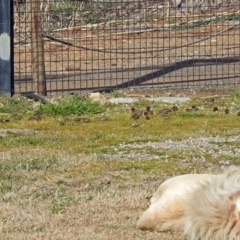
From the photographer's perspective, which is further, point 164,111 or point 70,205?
point 164,111

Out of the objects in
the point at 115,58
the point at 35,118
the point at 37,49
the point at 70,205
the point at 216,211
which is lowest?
the point at 70,205

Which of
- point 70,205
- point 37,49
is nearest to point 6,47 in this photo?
point 37,49

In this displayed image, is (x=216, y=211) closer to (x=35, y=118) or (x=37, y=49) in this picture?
(x=35, y=118)

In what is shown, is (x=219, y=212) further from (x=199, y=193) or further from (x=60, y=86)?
(x=60, y=86)

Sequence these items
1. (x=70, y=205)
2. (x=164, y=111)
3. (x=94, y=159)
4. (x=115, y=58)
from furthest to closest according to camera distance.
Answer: (x=115, y=58) → (x=164, y=111) → (x=94, y=159) → (x=70, y=205)

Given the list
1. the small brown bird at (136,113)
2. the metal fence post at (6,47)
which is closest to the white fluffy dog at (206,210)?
the small brown bird at (136,113)

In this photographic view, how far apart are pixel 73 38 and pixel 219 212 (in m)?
11.0

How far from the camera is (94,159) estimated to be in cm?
723

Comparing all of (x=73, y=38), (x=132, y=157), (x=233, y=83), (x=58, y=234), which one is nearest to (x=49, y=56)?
(x=73, y=38)

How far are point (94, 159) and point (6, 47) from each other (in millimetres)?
4125

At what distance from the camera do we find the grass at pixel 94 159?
5.30 m

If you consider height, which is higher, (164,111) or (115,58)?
(115,58)

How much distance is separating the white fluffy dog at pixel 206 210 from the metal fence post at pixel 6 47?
249 inches

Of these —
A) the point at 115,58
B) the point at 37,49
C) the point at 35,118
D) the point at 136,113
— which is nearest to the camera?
the point at 35,118
